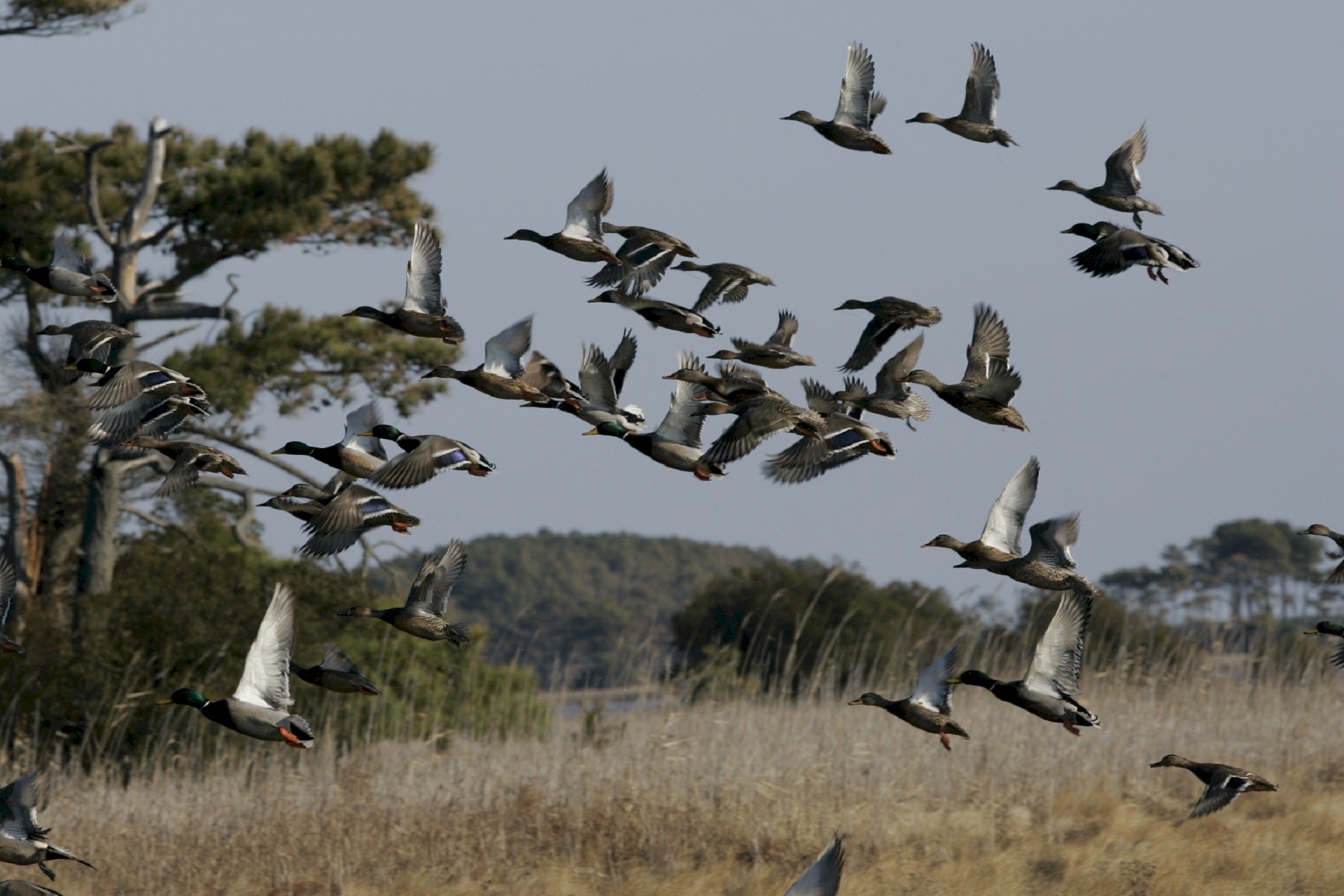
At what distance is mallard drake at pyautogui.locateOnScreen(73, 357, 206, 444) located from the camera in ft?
24.5

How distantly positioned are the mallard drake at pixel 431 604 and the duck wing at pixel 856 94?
3172 mm

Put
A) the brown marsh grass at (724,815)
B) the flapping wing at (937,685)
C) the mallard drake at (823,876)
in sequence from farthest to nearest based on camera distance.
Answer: the brown marsh grass at (724,815), the flapping wing at (937,685), the mallard drake at (823,876)

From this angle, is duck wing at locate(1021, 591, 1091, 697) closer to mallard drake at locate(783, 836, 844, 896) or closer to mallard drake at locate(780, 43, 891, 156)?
mallard drake at locate(783, 836, 844, 896)

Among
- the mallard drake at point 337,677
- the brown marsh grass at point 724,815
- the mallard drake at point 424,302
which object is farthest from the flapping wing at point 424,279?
the brown marsh grass at point 724,815

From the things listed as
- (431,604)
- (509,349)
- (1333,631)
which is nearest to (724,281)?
(509,349)

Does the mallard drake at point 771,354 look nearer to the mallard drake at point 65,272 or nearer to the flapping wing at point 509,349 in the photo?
the flapping wing at point 509,349

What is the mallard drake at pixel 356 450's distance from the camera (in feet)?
26.1

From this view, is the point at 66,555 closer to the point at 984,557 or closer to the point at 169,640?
the point at 169,640

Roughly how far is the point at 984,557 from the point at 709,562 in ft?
273

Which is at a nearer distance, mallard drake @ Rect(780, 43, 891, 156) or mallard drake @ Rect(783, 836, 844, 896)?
mallard drake @ Rect(783, 836, 844, 896)

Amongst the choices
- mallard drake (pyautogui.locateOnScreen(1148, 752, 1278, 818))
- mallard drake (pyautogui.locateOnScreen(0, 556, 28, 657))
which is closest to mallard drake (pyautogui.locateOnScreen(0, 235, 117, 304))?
mallard drake (pyautogui.locateOnScreen(0, 556, 28, 657))

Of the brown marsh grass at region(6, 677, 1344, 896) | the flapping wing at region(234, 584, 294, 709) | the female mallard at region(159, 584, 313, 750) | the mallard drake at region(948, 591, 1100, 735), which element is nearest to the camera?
the mallard drake at region(948, 591, 1100, 735)

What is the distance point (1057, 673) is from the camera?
704 cm

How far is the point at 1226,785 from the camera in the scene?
692cm
